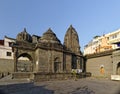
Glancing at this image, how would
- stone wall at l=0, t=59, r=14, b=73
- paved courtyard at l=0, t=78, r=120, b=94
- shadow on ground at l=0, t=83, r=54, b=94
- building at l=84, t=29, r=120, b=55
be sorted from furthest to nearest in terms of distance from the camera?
1. building at l=84, t=29, r=120, b=55
2. stone wall at l=0, t=59, r=14, b=73
3. paved courtyard at l=0, t=78, r=120, b=94
4. shadow on ground at l=0, t=83, r=54, b=94

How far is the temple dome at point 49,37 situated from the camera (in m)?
28.3

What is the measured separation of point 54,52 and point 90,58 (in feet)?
29.2

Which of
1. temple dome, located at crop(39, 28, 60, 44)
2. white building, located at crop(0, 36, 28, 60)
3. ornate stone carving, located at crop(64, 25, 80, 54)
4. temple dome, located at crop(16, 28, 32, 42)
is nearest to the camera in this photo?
temple dome, located at crop(39, 28, 60, 44)

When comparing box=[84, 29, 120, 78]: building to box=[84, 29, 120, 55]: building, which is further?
box=[84, 29, 120, 55]: building

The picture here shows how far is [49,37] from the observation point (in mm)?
28969

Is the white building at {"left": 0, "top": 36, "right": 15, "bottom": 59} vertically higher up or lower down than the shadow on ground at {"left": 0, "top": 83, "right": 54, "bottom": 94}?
A: higher up

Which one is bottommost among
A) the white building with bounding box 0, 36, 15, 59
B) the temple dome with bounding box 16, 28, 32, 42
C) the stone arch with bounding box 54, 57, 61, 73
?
the stone arch with bounding box 54, 57, 61, 73

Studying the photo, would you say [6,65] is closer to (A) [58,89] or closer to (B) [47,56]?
(B) [47,56]

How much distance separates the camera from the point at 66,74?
24.2 m

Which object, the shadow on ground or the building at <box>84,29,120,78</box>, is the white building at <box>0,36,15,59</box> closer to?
the building at <box>84,29,120,78</box>

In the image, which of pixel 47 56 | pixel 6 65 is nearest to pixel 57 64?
pixel 47 56

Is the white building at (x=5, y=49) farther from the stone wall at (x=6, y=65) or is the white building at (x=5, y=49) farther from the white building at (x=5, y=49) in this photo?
the stone wall at (x=6, y=65)

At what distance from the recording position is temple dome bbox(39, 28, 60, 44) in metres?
28.3

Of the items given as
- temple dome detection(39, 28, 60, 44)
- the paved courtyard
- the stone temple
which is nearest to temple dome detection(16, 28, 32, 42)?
the stone temple
